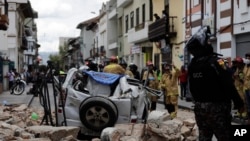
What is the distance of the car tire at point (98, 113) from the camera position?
36.2ft

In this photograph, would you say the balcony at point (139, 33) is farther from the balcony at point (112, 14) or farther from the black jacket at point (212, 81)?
the black jacket at point (212, 81)

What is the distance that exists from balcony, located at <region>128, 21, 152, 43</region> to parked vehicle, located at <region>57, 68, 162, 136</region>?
26.2 m

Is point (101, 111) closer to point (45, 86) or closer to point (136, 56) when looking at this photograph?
point (45, 86)

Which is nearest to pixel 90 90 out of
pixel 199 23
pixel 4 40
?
pixel 199 23

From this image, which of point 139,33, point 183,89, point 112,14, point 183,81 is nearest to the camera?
point 183,81

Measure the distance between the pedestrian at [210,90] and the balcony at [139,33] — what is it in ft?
102

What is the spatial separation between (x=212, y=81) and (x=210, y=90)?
0.37 ft

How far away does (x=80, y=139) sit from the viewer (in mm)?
11344

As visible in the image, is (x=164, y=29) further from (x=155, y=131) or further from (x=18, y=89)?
(x=155, y=131)

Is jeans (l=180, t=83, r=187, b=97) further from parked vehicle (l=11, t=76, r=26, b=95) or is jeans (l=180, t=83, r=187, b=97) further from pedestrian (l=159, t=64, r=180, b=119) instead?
parked vehicle (l=11, t=76, r=26, b=95)

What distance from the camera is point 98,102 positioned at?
11.0 meters

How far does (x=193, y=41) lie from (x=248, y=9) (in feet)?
46.4

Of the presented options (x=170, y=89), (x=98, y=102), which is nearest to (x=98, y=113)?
(x=98, y=102)

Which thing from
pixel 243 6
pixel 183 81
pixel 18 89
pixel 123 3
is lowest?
pixel 18 89
